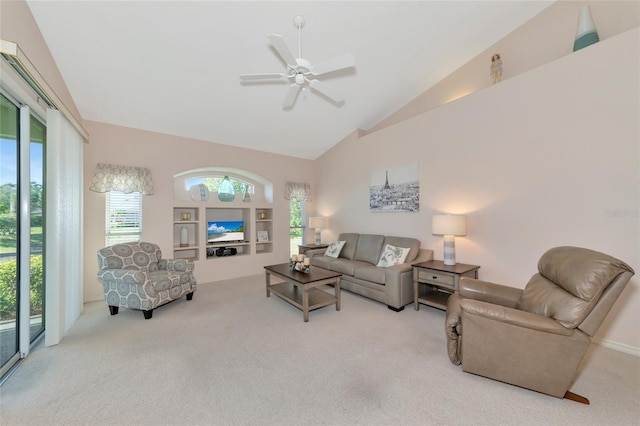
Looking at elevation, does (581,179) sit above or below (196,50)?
below

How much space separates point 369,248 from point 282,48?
350cm

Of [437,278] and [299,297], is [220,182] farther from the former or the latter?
[437,278]

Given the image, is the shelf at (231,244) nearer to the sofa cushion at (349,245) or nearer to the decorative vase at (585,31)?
the sofa cushion at (349,245)

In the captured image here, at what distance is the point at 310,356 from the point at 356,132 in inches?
172

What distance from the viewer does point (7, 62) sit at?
194 centimetres

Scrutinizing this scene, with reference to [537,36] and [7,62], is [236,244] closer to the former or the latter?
[7,62]

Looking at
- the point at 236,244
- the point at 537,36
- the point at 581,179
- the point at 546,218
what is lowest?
the point at 236,244

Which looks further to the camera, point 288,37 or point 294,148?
point 294,148

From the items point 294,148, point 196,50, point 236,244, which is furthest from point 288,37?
point 236,244

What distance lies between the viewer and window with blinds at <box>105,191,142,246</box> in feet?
13.6

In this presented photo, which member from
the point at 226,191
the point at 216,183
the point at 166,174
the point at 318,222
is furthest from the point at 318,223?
the point at 166,174

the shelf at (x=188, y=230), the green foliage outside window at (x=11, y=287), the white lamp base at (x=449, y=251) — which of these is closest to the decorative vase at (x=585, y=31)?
the white lamp base at (x=449, y=251)

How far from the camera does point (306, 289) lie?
125 inches

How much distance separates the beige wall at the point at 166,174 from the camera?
397 centimetres
